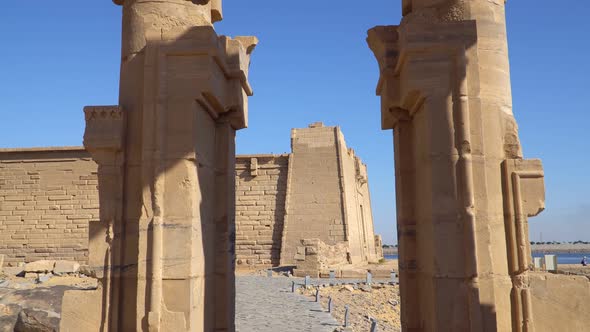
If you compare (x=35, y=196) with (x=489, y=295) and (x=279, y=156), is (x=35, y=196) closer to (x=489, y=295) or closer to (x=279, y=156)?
(x=279, y=156)

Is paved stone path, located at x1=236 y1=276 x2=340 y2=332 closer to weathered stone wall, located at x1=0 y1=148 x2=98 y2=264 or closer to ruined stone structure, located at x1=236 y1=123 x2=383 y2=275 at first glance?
ruined stone structure, located at x1=236 y1=123 x2=383 y2=275

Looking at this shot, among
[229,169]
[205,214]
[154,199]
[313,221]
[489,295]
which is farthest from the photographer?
[313,221]

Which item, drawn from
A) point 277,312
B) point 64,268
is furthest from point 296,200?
point 277,312

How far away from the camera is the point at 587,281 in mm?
4430

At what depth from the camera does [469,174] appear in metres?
4.32

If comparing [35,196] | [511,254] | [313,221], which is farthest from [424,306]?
[35,196]

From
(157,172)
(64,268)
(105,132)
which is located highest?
(105,132)

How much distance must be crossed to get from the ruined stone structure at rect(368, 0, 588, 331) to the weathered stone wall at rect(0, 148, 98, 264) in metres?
21.1

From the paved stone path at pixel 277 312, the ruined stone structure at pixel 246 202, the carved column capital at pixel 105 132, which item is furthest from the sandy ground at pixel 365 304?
the carved column capital at pixel 105 132

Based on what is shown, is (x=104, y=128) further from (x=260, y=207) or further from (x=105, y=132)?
(x=260, y=207)

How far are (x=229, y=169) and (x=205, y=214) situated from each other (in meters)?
0.72

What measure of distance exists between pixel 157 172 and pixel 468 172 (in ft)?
9.20

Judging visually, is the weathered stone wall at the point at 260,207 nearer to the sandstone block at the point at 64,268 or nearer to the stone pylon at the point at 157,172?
the sandstone block at the point at 64,268

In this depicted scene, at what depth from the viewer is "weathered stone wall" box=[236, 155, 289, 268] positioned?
23.2 m
